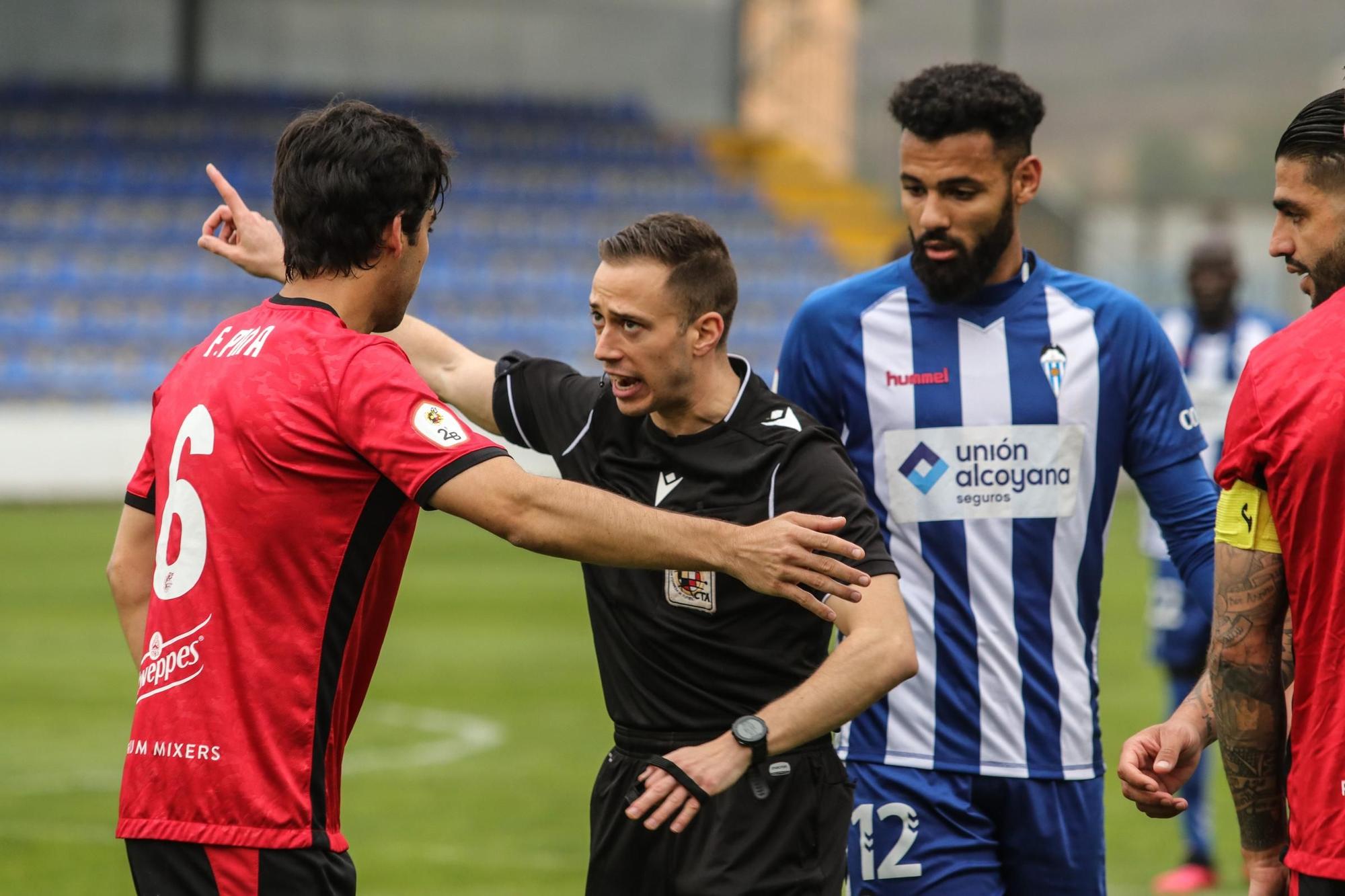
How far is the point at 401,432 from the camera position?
3141mm

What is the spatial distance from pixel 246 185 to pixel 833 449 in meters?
23.9

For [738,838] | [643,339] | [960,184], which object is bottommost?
[738,838]

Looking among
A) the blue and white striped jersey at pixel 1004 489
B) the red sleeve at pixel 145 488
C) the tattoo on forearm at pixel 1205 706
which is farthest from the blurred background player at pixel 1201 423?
the red sleeve at pixel 145 488

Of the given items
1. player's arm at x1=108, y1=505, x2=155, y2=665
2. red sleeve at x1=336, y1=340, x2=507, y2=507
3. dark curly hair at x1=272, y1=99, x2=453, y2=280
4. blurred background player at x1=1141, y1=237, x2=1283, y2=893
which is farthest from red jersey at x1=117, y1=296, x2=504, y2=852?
blurred background player at x1=1141, y1=237, x2=1283, y2=893

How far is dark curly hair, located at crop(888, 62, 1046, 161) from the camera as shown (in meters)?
4.05

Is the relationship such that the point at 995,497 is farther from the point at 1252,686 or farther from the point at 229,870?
the point at 229,870

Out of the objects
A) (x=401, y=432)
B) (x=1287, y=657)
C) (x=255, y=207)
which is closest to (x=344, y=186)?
(x=401, y=432)

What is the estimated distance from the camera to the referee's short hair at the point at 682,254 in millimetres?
3625

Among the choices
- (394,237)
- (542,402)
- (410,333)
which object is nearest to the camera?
(394,237)

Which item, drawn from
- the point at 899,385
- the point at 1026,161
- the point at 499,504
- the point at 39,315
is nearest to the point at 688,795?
the point at 499,504

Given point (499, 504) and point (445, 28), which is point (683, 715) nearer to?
point (499, 504)

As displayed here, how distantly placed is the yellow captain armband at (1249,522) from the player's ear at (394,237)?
1.59 m

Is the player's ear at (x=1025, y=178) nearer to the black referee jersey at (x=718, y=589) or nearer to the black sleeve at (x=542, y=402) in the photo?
the black referee jersey at (x=718, y=589)

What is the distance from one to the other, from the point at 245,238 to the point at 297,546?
109 centimetres
